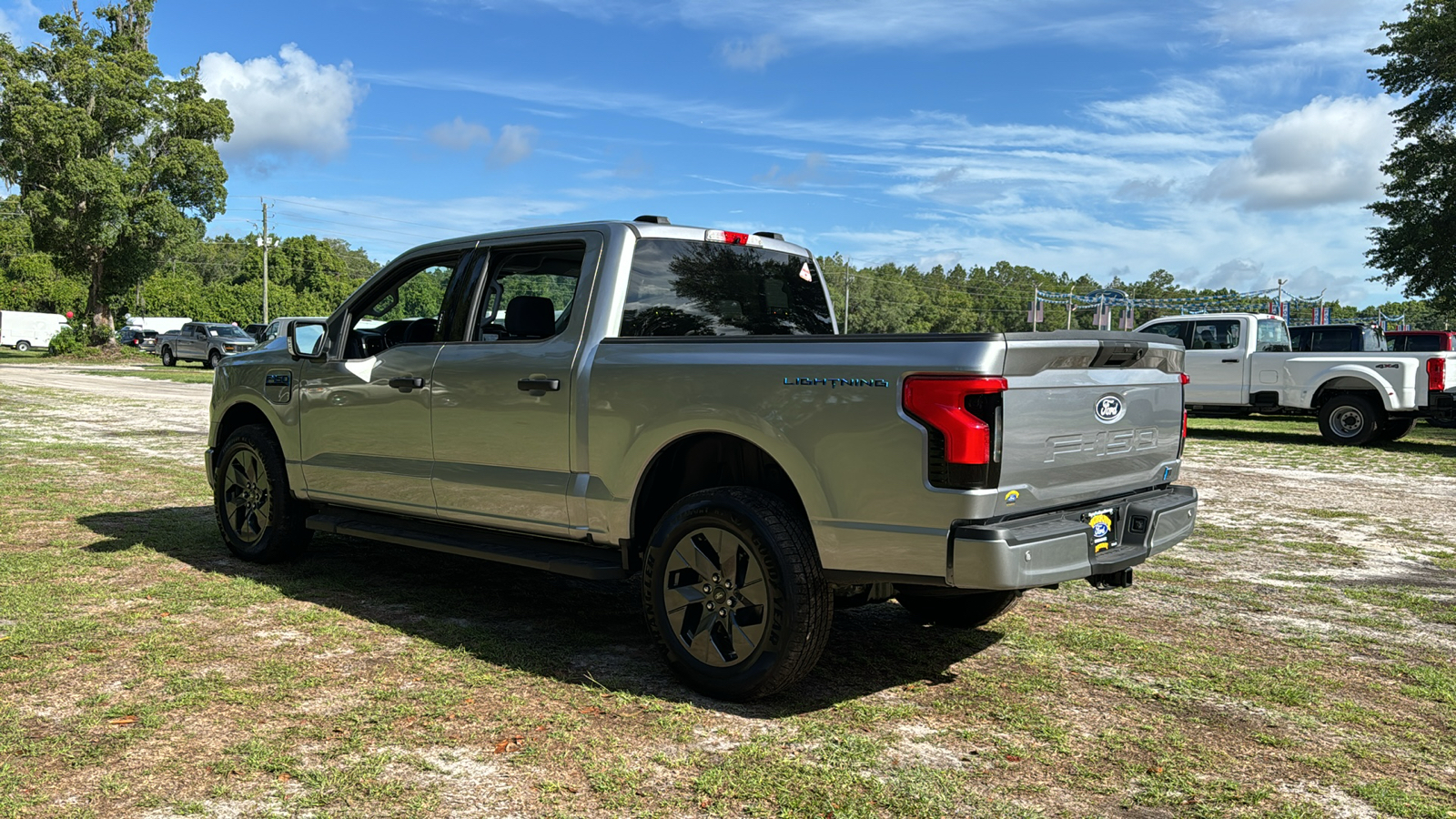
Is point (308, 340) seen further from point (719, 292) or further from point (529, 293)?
point (719, 292)

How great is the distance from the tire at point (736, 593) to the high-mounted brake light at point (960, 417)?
774 mm

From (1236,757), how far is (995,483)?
1.33 metres

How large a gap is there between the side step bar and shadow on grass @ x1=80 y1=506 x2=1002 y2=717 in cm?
40

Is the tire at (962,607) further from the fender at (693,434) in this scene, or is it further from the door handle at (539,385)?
the door handle at (539,385)

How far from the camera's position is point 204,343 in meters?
40.8

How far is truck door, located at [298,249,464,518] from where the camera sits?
584 cm

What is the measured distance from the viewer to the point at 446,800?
3.48m

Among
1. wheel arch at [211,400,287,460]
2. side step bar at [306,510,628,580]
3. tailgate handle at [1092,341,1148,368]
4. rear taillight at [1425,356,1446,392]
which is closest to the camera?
tailgate handle at [1092,341,1148,368]

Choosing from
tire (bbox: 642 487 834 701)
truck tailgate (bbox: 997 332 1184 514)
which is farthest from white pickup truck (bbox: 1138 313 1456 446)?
tire (bbox: 642 487 834 701)

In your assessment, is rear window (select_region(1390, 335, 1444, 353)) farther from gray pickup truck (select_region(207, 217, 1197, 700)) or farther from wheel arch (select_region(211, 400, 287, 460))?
wheel arch (select_region(211, 400, 287, 460))

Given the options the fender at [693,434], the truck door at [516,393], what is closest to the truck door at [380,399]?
the truck door at [516,393]

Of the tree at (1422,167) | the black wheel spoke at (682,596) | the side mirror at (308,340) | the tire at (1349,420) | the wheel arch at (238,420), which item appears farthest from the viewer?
the tree at (1422,167)

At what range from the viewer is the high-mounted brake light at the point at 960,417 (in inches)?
152

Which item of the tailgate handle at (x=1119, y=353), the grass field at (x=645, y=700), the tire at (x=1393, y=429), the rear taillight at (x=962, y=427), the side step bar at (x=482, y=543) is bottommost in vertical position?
the grass field at (x=645, y=700)
